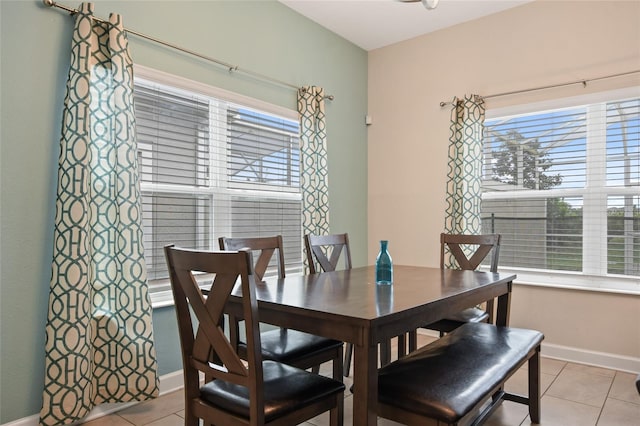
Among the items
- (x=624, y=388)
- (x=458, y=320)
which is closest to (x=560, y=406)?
(x=624, y=388)

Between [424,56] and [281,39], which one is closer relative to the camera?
[281,39]

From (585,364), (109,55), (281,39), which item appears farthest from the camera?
(281,39)

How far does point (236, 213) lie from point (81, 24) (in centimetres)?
155

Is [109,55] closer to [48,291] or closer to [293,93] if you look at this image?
[48,291]

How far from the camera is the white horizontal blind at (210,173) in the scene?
2.68m

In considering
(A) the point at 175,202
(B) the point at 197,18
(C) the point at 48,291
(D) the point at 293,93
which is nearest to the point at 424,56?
(D) the point at 293,93

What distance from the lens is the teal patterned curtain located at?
11.8 ft

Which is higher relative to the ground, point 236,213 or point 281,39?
point 281,39

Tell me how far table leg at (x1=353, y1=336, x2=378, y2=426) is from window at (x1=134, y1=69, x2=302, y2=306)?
1744 millimetres

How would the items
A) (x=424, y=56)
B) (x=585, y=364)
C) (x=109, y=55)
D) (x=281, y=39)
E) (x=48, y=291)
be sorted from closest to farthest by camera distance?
(x=48, y=291), (x=109, y=55), (x=585, y=364), (x=281, y=39), (x=424, y=56)

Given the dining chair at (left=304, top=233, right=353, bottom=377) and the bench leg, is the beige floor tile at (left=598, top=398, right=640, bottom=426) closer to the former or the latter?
the bench leg

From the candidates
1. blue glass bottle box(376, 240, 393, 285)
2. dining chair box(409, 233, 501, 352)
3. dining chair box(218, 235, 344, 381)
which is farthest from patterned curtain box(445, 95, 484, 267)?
dining chair box(218, 235, 344, 381)

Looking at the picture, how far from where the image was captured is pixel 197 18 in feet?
9.29

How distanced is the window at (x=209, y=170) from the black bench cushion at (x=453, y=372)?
1710 millimetres
